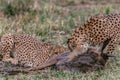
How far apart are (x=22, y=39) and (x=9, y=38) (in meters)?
0.25

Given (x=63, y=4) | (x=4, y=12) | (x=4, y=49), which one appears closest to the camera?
(x=4, y=49)

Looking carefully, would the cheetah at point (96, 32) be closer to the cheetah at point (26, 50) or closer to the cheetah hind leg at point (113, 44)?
the cheetah hind leg at point (113, 44)

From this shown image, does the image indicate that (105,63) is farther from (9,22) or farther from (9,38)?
(9,22)

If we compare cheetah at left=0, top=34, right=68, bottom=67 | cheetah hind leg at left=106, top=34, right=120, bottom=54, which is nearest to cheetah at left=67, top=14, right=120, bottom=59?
cheetah hind leg at left=106, top=34, right=120, bottom=54

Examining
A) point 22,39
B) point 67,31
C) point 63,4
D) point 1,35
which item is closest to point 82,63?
point 22,39

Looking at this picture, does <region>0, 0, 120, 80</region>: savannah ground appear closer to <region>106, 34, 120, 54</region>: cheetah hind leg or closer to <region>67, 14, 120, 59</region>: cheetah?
<region>106, 34, 120, 54</region>: cheetah hind leg

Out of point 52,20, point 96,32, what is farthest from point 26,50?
point 52,20

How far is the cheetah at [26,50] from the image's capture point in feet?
32.1

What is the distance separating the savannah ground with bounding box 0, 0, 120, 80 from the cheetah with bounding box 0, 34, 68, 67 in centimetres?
89

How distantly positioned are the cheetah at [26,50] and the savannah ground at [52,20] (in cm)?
89

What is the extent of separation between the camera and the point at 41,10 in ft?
44.5

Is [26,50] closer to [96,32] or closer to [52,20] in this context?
[96,32]

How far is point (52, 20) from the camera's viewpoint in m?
12.7

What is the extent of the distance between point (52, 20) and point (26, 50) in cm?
289
